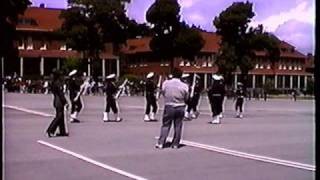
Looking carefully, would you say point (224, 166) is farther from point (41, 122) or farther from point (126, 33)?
point (126, 33)

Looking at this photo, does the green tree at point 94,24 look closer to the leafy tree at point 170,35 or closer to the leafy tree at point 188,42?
the leafy tree at point 170,35

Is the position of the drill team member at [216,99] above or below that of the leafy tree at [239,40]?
below

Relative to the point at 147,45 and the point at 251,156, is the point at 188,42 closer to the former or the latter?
the point at 147,45

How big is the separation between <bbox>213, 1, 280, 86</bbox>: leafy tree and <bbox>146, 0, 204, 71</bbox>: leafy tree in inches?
134

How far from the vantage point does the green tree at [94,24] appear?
79.9 meters

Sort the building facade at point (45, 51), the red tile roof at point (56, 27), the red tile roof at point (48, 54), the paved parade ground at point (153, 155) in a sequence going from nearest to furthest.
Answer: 1. the paved parade ground at point (153, 155)
2. the red tile roof at point (48, 54)
3. the building facade at point (45, 51)
4. the red tile roof at point (56, 27)

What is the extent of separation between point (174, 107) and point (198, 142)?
2034 millimetres

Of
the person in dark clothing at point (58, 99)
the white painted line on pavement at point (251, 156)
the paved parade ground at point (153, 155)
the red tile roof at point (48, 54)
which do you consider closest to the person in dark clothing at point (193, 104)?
the paved parade ground at point (153, 155)

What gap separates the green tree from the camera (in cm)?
7988

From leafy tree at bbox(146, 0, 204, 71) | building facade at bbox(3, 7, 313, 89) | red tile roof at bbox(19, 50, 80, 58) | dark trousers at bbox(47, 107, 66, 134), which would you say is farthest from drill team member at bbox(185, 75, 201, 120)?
red tile roof at bbox(19, 50, 80, 58)

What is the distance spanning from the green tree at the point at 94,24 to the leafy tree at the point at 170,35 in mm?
3738

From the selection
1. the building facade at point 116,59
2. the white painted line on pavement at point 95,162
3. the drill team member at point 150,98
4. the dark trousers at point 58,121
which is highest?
the building facade at point 116,59

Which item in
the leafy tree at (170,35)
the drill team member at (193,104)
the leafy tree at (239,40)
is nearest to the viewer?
the drill team member at (193,104)

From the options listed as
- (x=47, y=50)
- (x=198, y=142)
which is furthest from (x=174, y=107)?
(x=47, y=50)
